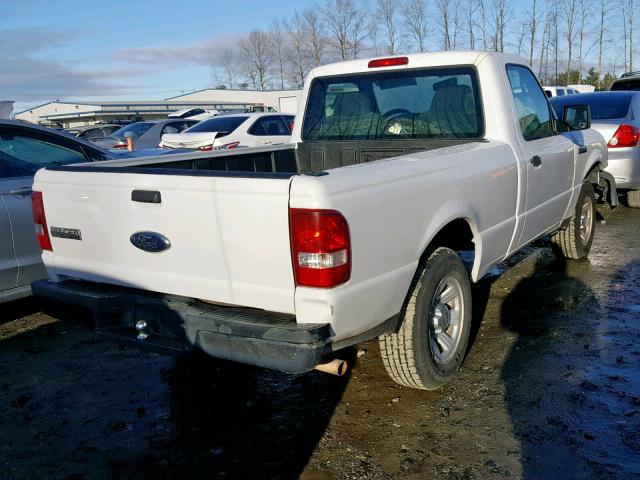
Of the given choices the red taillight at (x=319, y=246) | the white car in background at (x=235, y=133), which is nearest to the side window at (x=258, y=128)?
the white car in background at (x=235, y=133)

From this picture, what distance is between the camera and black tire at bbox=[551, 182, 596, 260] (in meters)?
5.85

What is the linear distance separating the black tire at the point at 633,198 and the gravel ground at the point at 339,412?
4.86 metres

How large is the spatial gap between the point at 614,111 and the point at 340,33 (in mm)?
36779

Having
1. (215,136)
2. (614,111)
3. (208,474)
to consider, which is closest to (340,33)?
(215,136)

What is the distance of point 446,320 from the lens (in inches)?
143

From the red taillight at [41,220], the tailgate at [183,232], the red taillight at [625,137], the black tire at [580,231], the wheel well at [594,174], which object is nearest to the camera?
the tailgate at [183,232]

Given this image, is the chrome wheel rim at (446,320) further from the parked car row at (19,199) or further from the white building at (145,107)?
the white building at (145,107)

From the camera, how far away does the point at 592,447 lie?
2.91 metres

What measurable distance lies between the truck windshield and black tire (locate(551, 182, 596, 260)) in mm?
2050

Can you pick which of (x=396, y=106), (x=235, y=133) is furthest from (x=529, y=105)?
(x=235, y=133)

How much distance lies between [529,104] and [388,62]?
115 cm

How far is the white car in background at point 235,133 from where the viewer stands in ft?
40.6

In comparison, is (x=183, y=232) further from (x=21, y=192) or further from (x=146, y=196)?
(x=21, y=192)

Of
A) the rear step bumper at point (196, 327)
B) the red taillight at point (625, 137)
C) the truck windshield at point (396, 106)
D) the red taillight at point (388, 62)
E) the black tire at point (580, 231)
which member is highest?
the red taillight at point (388, 62)
